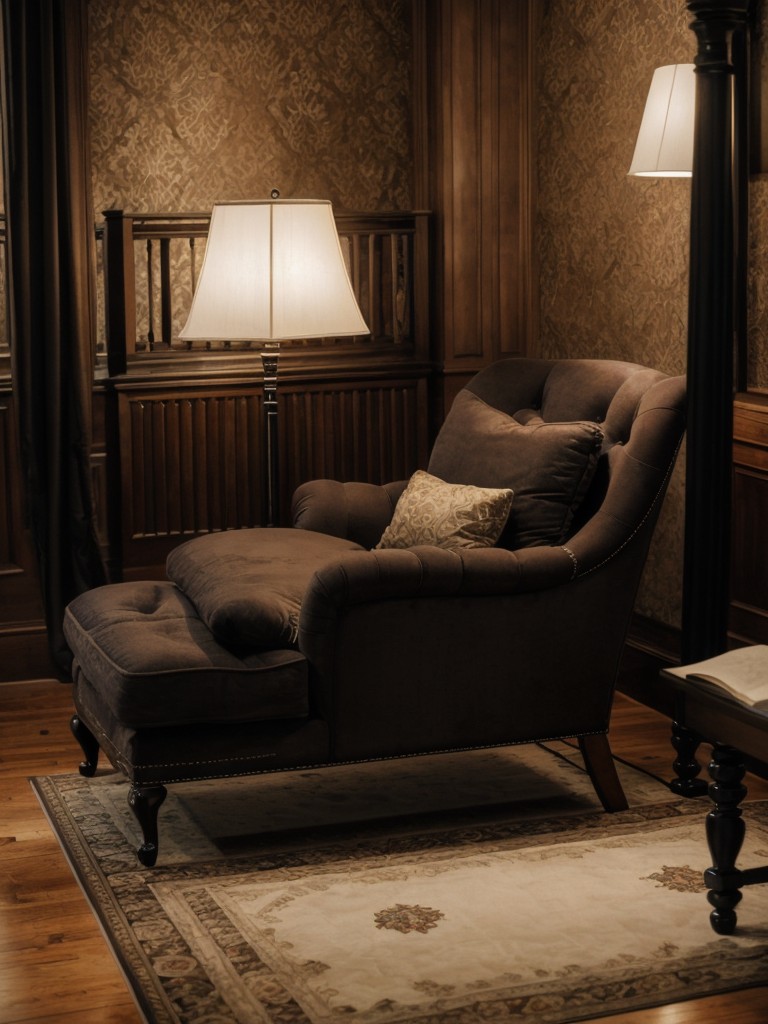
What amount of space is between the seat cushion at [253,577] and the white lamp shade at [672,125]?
1.24 m

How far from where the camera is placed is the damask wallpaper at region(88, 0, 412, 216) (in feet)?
16.2

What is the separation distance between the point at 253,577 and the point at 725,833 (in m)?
1.23

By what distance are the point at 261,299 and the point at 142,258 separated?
1.17 metres

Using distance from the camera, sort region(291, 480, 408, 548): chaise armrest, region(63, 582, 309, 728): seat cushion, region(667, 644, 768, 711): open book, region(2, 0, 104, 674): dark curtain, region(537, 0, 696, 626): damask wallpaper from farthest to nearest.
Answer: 1. region(2, 0, 104, 674): dark curtain
2. region(537, 0, 696, 626): damask wallpaper
3. region(291, 480, 408, 548): chaise armrest
4. region(63, 582, 309, 728): seat cushion
5. region(667, 644, 768, 711): open book

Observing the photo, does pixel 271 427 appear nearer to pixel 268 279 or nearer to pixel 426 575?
pixel 268 279

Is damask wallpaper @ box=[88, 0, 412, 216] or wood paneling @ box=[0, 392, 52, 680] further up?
damask wallpaper @ box=[88, 0, 412, 216]

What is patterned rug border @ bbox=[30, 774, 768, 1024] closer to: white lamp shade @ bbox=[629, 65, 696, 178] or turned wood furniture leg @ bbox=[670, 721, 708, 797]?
turned wood furniture leg @ bbox=[670, 721, 708, 797]

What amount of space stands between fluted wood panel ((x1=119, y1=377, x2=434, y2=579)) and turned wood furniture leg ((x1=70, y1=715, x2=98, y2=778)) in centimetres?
114

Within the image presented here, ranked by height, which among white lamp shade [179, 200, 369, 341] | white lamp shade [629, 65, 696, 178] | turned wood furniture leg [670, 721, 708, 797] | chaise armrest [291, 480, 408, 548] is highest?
white lamp shade [629, 65, 696, 178]

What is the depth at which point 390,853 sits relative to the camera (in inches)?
128

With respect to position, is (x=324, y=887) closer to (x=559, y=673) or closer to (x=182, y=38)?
(x=559, y=673)

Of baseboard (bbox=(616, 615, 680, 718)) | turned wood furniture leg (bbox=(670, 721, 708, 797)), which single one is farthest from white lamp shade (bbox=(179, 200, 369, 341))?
turned wood furniture leg (bbox=(670, 721, 708, 797))

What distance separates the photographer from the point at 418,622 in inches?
128

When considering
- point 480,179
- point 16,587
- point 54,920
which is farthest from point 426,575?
point 480,179
